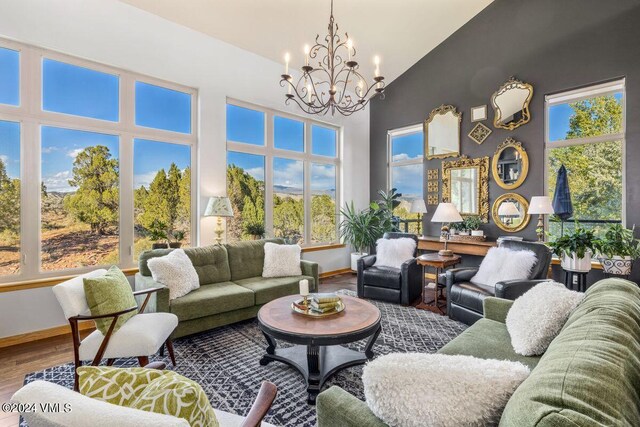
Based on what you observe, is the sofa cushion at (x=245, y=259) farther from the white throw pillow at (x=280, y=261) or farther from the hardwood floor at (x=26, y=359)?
the hardwood floor at (x=26, y=359)

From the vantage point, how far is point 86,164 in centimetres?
376

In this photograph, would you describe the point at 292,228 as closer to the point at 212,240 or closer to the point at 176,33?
the point at 212,240

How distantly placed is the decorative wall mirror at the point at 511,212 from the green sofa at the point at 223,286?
2.95m

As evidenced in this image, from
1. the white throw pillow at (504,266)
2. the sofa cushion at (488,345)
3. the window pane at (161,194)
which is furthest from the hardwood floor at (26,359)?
the white throw pillow at (504,266)

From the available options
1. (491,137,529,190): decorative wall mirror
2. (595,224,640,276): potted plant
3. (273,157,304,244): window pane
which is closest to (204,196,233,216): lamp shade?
(273,157,304,244): window pane

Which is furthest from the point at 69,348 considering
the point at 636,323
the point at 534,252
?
the point at 534,252

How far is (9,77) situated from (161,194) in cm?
185

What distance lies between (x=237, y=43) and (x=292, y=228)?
3084 millimetres

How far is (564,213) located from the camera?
13.9 feet

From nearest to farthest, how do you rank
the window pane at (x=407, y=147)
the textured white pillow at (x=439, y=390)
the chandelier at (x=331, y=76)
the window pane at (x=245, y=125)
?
the textured white pillow at (x=439, y=390) < the chandelier at (x=331, y=76) < the window pane at (x=245, y=125) < the window pane at (x=407, y=147)

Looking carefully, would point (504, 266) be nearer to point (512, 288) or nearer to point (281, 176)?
point (512, 288)

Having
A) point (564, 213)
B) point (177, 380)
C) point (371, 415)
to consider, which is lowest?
point (371, 415)

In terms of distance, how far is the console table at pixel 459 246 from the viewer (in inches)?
182

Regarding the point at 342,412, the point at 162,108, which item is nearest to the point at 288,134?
the point at 162,108
